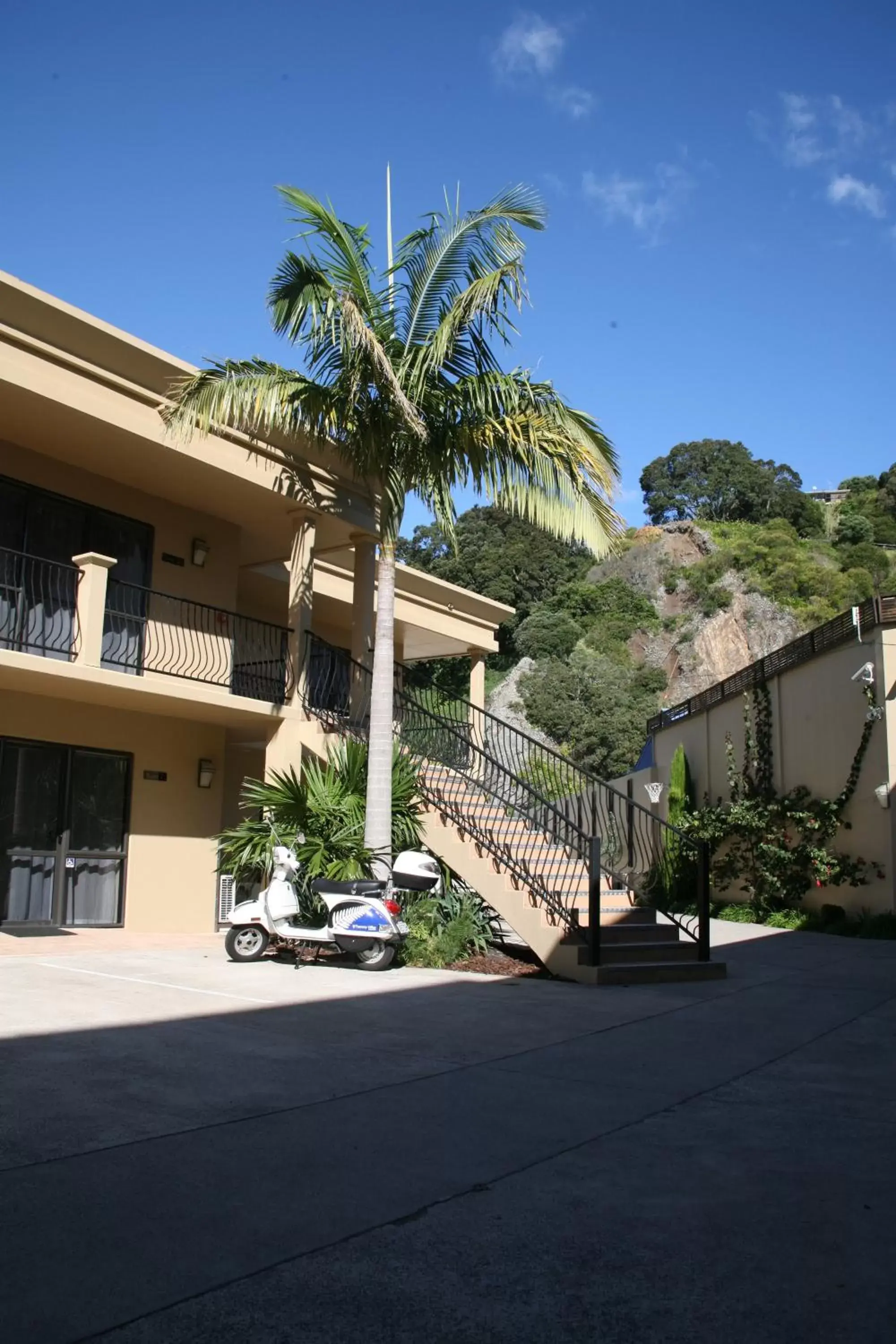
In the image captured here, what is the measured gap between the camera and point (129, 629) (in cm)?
1244

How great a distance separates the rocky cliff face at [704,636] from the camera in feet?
156

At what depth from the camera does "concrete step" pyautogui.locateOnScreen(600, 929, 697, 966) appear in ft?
30.5

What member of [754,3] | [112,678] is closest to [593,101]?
[754,3]

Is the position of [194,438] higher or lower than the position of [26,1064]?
higher

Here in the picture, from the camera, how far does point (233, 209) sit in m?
11.8

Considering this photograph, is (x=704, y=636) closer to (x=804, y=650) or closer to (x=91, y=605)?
(x=804, y=650)

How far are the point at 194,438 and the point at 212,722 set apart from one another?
12.7 feet

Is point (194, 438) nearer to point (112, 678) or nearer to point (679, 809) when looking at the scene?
point (112, 678)

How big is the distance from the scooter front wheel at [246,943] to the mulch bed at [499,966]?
1754 millimetres

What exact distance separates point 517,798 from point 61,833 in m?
5.15

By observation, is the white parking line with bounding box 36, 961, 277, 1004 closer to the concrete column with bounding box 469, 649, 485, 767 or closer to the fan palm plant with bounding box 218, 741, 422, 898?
the fan palm plant with bounding box 218, 741, 422, 898

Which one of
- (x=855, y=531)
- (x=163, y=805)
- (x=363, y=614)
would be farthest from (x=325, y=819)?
(x=855, y=531)

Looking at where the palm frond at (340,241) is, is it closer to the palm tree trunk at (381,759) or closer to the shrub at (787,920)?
the palm tree trunk at (381,759)

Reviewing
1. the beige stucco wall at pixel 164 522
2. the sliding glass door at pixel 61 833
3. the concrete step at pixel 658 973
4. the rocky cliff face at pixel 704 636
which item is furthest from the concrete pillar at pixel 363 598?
the rocky cliff face at pixel 704 636
